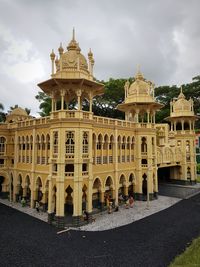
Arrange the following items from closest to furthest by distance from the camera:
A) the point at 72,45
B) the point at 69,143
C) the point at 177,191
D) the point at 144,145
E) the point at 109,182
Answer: the point at 69,143 < the point at 72,45 < the point at 109,182 < the point at 144,145 < the point at 177,191

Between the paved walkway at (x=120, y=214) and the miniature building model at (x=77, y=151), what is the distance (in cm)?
106

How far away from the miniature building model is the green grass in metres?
9.17

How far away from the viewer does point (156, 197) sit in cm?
2945

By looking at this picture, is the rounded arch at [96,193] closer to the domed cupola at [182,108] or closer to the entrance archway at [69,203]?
the entrance archway at [69,203]

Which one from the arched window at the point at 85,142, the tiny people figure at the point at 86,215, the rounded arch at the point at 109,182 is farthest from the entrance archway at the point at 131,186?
the arched window at the point at 85,142

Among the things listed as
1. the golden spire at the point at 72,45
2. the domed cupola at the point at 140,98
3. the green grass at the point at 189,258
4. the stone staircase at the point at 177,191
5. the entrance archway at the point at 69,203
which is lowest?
the green grass at the point at 189,258

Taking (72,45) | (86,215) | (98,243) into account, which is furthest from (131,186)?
(72,45)

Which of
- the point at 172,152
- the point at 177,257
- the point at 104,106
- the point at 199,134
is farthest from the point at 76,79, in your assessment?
the point at 199,134

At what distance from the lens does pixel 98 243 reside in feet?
52.5

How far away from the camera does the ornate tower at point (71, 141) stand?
19.8m

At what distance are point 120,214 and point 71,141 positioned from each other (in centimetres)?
938

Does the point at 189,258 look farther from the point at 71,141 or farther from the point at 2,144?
the point at 2,144

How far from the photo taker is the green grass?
1225cm

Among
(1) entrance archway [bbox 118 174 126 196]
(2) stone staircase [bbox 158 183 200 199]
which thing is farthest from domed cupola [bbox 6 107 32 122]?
(2) stone staircase [bbox 158 183 200 199]
